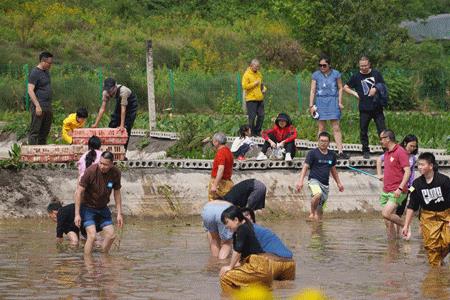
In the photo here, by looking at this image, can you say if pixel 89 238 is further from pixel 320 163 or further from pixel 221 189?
pixel 320 163

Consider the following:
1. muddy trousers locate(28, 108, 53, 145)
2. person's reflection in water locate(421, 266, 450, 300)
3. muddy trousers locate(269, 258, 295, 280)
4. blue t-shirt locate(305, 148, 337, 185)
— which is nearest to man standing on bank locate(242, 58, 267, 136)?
muddy trousers locate(28, 108, 53, 145)

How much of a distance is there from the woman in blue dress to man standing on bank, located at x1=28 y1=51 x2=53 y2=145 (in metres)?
4.32

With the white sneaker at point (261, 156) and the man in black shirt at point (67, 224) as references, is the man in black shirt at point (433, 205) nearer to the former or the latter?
the man in black shirt at point (67, 224)

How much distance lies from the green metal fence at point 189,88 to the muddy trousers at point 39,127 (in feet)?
46.9

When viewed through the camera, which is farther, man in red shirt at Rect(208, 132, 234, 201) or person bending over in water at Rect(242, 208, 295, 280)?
man in red shirt at Rect(208, 132, 234, 201)

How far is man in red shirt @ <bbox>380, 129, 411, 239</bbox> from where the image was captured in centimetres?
1711

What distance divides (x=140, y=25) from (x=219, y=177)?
40775mm

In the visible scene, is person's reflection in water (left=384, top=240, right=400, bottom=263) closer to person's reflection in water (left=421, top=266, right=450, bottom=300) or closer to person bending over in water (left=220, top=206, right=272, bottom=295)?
person's reflection in water (left=421, top=266, right=450, bottom=300)

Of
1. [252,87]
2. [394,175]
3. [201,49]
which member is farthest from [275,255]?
[201,49]

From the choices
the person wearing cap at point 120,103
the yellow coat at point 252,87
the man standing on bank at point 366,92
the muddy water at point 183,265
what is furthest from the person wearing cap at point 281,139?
the yellow coat at point 252,87

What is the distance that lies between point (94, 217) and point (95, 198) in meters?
0.25

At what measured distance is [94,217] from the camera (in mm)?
15484

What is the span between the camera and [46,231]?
721 inches

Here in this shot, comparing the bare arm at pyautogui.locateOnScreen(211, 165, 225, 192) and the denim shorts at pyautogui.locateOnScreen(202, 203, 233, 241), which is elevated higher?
the bare arm at pyautogui.locateOnScreen(211, 165, 225, 192)
